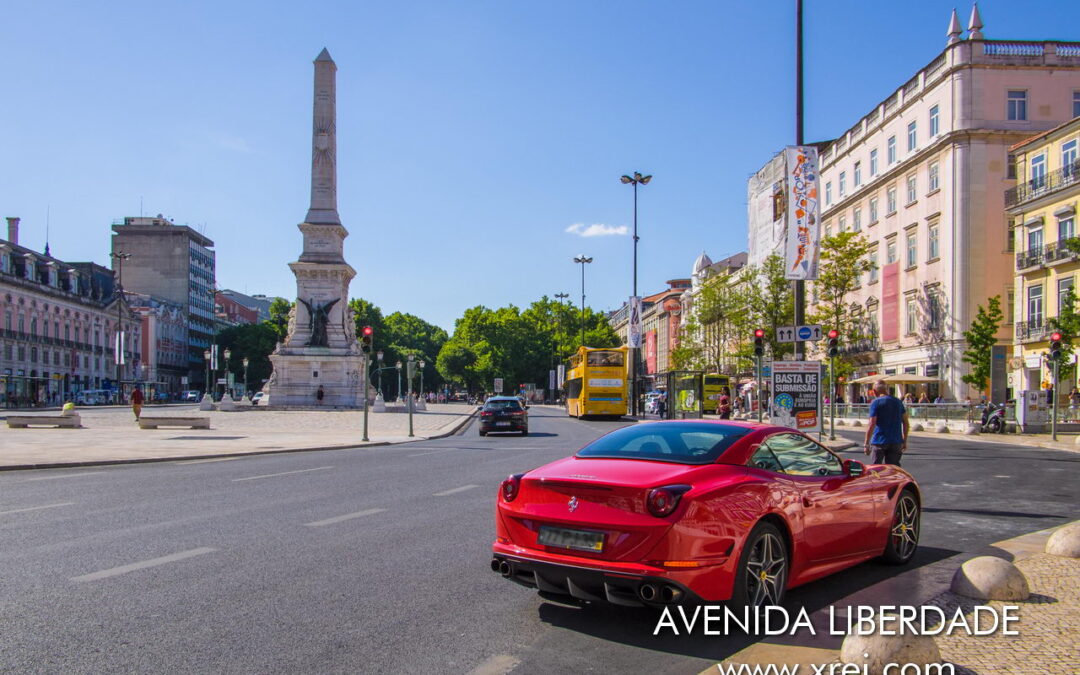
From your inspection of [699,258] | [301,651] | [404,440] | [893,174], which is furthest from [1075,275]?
[699,258]

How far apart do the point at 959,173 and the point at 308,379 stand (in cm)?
3978

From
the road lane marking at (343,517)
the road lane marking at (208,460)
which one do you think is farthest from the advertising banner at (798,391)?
the road lane marking at (208,460)

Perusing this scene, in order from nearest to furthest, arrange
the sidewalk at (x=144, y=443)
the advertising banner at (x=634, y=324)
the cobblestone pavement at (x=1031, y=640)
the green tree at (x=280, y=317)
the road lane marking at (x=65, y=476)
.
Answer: the cobblestone pavement at (x=1031, y=640) → the road lane marking at (x=65, y=476) → the sidewalk at (x=144, y=443) → the advertising banner at (x=634, y=324) → the green tree at (x=280, y=317)

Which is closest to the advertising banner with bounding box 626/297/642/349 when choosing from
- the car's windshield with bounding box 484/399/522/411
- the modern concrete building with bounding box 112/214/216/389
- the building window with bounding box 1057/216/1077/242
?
the car's windshield with bounding box 484/399/522/411

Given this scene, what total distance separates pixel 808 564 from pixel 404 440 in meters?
21.7

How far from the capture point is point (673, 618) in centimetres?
570

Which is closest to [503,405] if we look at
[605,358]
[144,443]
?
[144,443]

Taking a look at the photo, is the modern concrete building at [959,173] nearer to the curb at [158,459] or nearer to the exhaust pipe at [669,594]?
the curb at [158,459]

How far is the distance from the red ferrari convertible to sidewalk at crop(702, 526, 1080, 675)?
20.7 inches

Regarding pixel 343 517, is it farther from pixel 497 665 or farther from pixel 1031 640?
pixel 1031 640

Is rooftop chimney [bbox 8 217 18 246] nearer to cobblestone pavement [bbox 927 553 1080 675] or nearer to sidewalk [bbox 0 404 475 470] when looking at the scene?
sidewalk [bbox 0 404 475 470]

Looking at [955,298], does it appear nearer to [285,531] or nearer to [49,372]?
[285,531]

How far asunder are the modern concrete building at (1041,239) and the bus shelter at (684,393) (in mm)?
13689

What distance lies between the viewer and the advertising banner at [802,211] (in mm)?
16984
